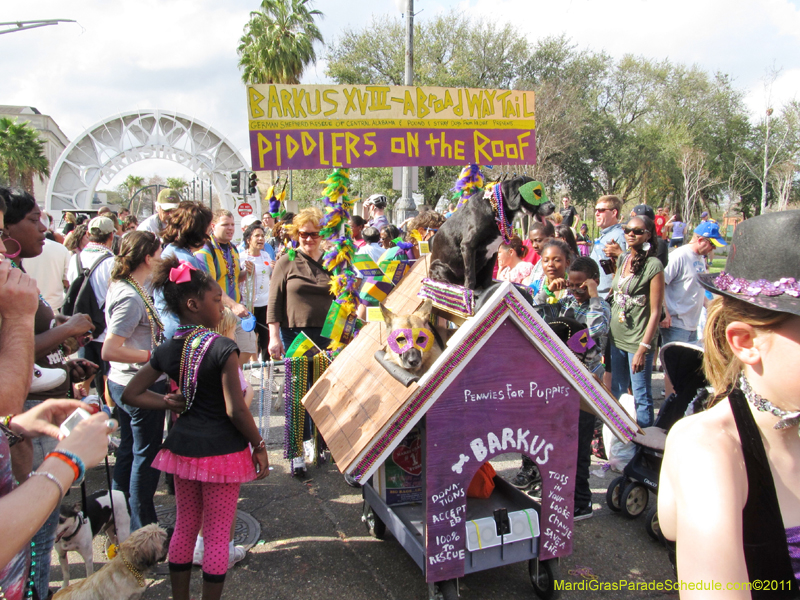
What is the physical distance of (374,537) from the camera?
3.28 m

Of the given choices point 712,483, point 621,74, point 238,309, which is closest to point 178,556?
point 238,309

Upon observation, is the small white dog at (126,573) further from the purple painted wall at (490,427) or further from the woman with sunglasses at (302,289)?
the woman with sunglasses at (302,289)

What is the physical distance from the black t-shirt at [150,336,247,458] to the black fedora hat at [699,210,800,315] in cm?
197

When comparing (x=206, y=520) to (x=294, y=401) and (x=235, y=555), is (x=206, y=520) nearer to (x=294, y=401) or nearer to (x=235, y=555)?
(x=235, y=555)

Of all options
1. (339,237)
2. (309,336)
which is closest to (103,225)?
(309,336)

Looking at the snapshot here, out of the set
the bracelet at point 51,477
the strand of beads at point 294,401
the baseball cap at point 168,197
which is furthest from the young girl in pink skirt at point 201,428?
the baseball cap at point 168,197

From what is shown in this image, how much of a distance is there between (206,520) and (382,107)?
9.88 feet

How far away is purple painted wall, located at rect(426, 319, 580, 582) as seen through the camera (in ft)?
7.57

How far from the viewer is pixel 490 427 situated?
7.84 feet

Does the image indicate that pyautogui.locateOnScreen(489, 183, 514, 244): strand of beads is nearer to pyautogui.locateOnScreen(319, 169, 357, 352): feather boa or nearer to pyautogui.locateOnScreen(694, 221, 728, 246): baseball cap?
pyautogui.locateOnScreen(319, 169, 357, 352): feather boa

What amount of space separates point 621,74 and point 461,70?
11925 mm

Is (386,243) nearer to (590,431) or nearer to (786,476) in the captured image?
(590,431)

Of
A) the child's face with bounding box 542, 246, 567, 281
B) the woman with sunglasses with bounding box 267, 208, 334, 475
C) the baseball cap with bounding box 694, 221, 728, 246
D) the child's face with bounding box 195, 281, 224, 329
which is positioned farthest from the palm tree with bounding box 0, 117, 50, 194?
the baseball cap with bounding box 694, 221, 728, 246

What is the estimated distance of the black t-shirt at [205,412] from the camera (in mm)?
2295
